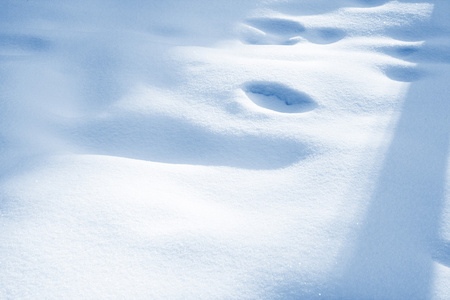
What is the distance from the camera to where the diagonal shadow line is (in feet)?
2.45

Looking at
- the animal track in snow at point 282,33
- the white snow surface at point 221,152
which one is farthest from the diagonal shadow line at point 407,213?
the animal track in snow at point 282,33

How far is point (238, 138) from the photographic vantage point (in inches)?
42.0

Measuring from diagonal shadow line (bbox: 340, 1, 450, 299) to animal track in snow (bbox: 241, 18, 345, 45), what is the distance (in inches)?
18.2

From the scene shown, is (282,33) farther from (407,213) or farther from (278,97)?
(407,213)

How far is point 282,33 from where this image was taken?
1562 mm

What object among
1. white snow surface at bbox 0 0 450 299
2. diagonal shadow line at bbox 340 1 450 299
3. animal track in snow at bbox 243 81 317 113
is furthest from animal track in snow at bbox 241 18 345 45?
diagonal shadow line at bbox 340 1 450 299

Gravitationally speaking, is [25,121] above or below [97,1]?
below

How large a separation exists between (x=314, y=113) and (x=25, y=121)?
812mm

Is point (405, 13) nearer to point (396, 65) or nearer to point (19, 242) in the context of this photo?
point (396, 65)

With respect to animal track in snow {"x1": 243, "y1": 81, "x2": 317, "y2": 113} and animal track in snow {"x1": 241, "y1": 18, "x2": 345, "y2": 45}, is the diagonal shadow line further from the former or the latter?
animal track in snow {"x1": 241, "y1": 18, "x2": 345, "y2": 45}

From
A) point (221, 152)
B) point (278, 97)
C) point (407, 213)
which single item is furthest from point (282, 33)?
point (407, 213)

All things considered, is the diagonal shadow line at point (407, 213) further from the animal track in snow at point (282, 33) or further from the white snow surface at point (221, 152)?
the animal track in snow at point (282, 33)

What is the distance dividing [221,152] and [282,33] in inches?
29.7

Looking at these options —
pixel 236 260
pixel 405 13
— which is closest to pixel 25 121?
pixel 236 260
